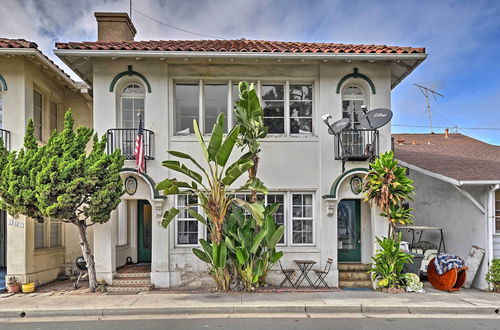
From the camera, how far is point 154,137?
10570mm

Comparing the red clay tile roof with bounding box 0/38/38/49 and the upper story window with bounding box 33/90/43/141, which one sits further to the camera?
the upper story window with bounding box 33/90/43/141

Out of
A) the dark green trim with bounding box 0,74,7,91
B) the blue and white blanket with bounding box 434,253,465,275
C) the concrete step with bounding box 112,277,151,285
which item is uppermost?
the dark green trim with bounding box 0,74,7,91

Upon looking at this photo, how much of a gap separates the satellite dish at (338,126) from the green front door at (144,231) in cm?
665

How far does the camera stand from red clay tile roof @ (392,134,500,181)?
426 inches

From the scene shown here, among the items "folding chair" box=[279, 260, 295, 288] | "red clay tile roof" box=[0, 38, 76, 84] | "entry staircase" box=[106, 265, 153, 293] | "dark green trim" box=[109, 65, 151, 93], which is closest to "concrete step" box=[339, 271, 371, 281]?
"folding chair" box=[279, 260, 295, 288]

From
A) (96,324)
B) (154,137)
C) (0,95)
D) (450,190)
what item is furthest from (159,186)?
(450,190)

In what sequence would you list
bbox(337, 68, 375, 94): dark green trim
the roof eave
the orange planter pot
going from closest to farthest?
the orange planter pot
the roof eave
bbox(337, 68, 375, 94): dark green trim

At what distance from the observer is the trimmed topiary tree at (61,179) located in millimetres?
8375

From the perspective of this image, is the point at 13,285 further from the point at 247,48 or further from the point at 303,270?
the point at 247,48

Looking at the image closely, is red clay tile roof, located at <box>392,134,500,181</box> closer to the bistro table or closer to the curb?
the curb

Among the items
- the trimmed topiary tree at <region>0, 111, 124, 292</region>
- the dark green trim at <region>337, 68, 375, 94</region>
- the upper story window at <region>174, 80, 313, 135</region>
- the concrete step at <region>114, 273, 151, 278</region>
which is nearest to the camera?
the trimmed topiary tree at <region>0, 111, 124, 292</region>

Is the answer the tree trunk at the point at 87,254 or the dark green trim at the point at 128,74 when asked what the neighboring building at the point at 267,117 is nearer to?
the dark green trim at the point at 128,74

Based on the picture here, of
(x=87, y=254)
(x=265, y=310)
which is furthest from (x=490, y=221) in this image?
(x=87, y=254)

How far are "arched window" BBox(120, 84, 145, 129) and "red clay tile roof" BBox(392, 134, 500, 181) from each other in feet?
30.2
